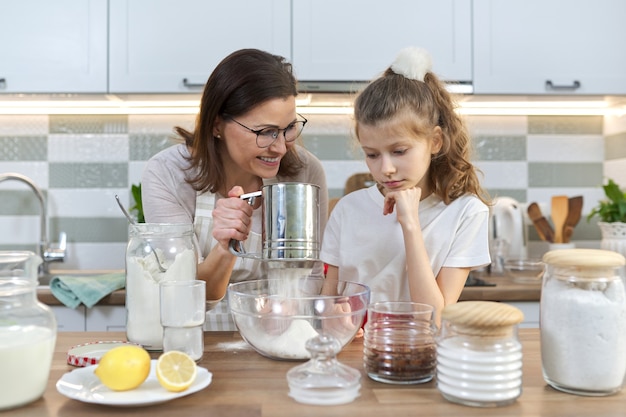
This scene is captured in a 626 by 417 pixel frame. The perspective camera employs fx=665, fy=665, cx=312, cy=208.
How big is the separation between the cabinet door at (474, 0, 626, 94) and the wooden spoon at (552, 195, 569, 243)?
0.41 meters

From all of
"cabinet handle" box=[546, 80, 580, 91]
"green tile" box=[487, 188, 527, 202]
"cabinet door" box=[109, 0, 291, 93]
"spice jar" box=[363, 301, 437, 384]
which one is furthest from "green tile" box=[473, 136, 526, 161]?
"spice jar" box=[363, 301, 437, 384]

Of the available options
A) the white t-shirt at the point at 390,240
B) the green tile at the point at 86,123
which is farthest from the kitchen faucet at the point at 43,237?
the white t-shirt at the point at 390,240

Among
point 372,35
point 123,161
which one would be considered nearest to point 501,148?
point 372,35

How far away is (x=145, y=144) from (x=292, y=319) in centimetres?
186

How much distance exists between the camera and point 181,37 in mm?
2326

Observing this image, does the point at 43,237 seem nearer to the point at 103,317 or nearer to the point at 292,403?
the point at 103,317

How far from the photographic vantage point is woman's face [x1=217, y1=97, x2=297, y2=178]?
1.60 meters

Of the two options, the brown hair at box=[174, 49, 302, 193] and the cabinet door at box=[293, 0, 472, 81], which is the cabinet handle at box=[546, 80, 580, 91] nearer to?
the cabinet door at box=[293, 0, 472, 81]

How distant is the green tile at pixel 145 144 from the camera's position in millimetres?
2680

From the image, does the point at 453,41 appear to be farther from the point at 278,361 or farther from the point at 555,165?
the point at 278,361

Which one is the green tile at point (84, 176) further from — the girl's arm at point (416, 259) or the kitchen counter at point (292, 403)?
the kitchen counter at point (292, 403)

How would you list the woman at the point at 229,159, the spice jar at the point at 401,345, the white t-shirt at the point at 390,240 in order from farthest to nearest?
the woman at the point at 229,159
the white t-shirt at the point at 390,240
the spice jar at the point at 401,345

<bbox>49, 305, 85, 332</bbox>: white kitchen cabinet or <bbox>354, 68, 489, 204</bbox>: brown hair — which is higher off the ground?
<bbox>354, 68, 489, 204</bbox>: brown hair

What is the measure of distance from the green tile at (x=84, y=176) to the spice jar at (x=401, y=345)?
194cm
